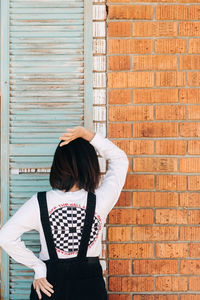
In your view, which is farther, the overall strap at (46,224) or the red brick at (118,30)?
the red brick at (118,30)

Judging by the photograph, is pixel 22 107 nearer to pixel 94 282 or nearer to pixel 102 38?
pixel 102 38

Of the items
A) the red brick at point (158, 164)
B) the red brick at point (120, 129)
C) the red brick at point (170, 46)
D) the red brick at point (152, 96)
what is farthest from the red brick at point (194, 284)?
the red brick at point (170, 46)

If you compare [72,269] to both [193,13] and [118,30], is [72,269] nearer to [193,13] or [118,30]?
[118,30]

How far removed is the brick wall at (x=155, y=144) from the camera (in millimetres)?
2557

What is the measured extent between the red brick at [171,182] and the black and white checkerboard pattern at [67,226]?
3.09ft

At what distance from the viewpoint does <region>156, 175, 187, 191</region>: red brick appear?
101 inches

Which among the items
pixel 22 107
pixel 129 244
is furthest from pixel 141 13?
pixel 129 244

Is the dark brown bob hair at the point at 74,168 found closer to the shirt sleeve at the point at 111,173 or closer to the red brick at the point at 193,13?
the shirt sleeve at the point at 111,173

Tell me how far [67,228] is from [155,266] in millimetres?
1094

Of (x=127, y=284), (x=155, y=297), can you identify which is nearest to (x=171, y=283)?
(x=155, y=297)

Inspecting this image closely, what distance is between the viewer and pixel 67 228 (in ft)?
5.97

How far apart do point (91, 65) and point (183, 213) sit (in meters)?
1.43

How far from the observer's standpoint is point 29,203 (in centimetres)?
182

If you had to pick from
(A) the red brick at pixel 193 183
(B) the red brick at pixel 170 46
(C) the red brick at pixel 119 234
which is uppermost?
(B) the red brick at pixel 170 46
